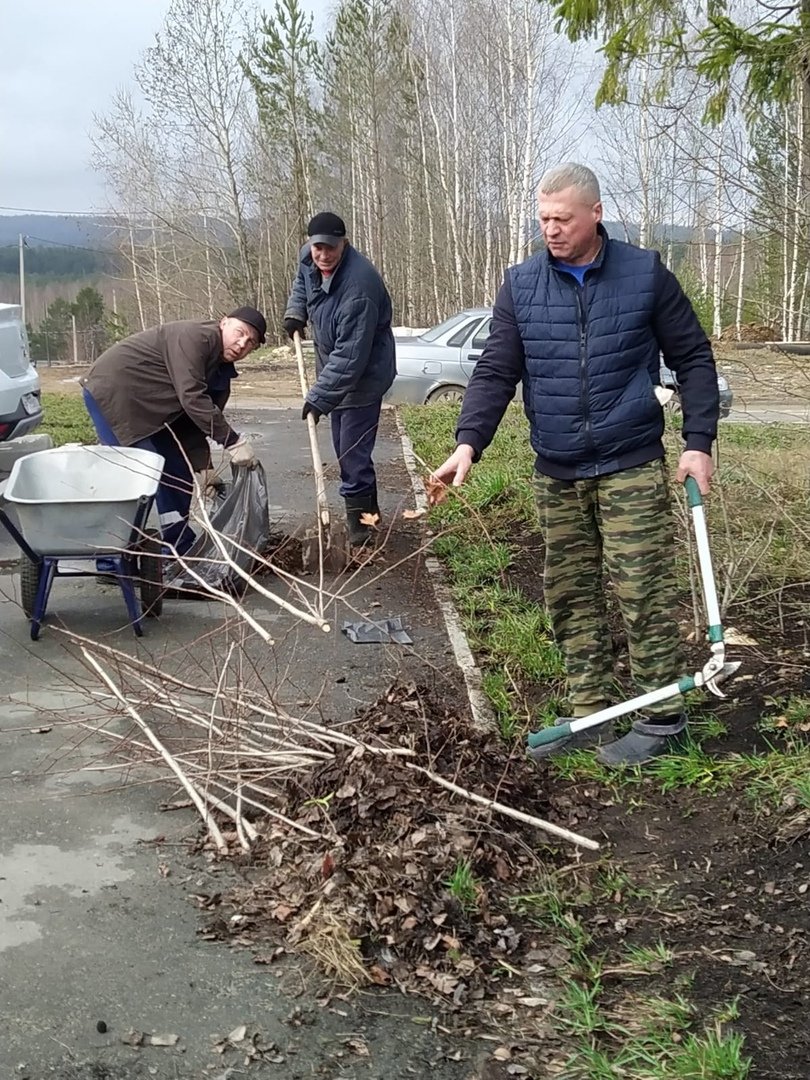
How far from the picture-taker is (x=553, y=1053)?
2.57 metres

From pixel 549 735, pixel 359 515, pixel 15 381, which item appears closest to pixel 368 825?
pixel 549 735

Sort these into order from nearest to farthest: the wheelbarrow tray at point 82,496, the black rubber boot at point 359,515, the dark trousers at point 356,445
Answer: the wheelbarrow tray at point 82,496, the dark trousers at point 356,445, the black rubber boot at point 359,515

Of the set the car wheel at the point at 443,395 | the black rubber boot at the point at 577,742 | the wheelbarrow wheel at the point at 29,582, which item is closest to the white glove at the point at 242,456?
the wheelbarrow wheel at the point at 29,582

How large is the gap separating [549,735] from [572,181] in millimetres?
2007

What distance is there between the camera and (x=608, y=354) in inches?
150

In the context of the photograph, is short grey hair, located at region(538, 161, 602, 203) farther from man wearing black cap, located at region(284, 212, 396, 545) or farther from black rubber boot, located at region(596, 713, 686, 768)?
man wearing black cap, located at region(284, 212, 396, 545)

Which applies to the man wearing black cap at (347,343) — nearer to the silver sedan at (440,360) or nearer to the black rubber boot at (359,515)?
the black rubber boot at (359,515)

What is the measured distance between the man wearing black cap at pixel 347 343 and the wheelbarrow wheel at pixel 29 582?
197 centimetres

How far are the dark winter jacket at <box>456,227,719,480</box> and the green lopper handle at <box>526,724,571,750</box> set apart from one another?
955mm

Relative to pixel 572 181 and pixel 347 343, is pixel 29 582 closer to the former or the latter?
pixel 347 343

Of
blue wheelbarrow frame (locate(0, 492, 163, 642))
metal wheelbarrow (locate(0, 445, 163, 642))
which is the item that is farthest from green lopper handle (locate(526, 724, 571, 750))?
blue wheelbarrow frame (locate(0, 492, 163, 642))

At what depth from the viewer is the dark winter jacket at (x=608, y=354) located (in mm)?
3793

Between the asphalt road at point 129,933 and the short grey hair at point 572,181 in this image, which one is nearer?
the asphalt road at point 129,933

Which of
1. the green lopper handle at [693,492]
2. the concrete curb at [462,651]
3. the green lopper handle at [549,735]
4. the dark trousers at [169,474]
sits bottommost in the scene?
the concrete curb at [462,651]
